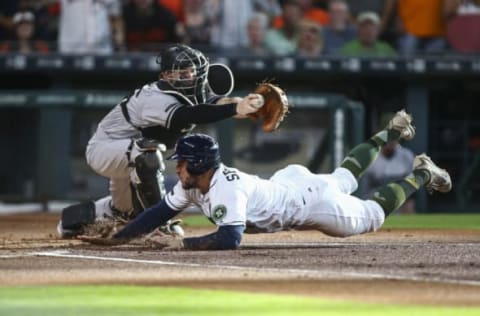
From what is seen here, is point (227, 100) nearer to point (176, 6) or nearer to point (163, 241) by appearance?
point (163, 241)

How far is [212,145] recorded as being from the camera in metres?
7.33

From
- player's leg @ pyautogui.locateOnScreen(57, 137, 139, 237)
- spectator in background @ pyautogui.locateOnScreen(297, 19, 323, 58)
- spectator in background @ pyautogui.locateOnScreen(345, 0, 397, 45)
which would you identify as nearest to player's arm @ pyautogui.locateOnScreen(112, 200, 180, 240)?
player's leg @ pyautogui.locateOnScreen(57, 137, 139, 237)

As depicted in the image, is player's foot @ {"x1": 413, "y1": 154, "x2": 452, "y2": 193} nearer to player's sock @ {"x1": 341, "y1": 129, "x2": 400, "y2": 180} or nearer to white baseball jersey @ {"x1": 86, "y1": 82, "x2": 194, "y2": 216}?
player's sock @ {"x1": 341, "y1": 129, "x2": 400, "y2": 180}

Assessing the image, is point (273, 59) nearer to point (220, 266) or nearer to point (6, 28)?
point (6, 28)

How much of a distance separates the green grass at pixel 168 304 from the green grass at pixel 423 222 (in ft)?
17.8

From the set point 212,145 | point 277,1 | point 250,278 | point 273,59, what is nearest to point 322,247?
point 212,145

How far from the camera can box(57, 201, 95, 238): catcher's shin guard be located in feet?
29.6

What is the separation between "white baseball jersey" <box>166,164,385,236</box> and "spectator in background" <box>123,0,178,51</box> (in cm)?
700

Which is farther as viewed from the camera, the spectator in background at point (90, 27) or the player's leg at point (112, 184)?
the spectator in background at point (90, 27)

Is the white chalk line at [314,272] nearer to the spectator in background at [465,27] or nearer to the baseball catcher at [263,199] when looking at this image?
the baseball catcher at [263,199]

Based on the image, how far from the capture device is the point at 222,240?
7262mm

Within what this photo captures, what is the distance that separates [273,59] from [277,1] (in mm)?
1099

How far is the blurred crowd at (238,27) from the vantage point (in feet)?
48.2

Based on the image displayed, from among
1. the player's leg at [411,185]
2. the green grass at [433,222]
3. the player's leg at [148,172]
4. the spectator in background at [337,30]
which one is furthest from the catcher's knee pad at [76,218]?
the spectator in background at [337,30]
